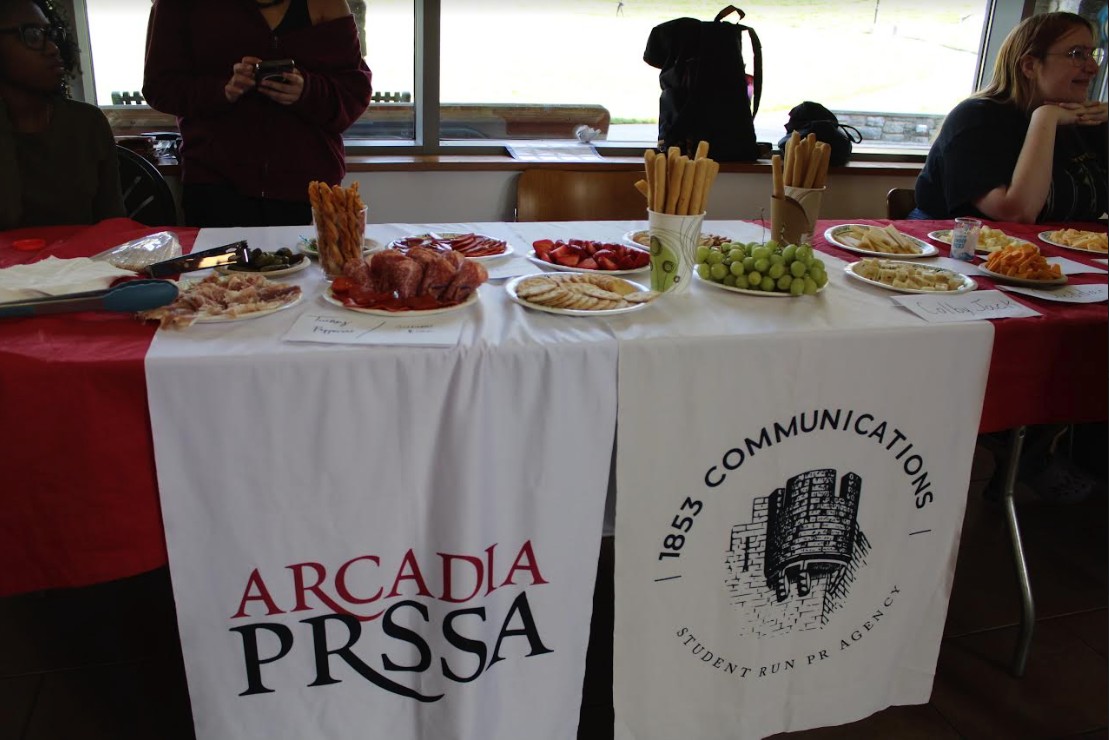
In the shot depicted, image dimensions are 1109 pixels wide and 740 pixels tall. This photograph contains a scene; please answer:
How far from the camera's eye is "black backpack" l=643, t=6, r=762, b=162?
300 cm

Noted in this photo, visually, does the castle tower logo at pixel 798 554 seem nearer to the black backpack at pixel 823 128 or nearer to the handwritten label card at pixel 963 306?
the handwritten label card at pixel 963 306

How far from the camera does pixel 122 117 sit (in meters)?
3.00

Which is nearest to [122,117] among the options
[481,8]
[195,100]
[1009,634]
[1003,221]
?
[195,100]

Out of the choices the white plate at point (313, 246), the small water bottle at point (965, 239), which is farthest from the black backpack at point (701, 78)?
the white plate at point (313, 246)

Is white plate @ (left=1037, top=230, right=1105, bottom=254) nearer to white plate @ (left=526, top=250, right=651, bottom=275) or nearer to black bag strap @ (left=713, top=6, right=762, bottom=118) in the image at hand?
white plate @ (left=526, top=250, right=651, bottom=275)

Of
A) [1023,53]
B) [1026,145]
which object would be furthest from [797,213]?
[1023,53]

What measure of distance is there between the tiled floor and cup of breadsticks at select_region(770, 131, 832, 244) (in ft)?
2.87

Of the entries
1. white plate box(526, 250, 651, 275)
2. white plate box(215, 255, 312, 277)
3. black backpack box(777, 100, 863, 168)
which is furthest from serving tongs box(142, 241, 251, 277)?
black backpack box(777, 100, 863, 168)

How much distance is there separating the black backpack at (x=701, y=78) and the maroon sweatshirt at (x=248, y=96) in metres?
1.27

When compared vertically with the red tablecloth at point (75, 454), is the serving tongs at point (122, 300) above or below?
above

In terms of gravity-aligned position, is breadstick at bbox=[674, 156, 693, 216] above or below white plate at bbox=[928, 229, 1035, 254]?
above

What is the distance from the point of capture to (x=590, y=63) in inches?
132

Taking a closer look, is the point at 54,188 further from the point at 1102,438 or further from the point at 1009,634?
the point at 1102,438

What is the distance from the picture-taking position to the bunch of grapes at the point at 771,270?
1.33 metres
